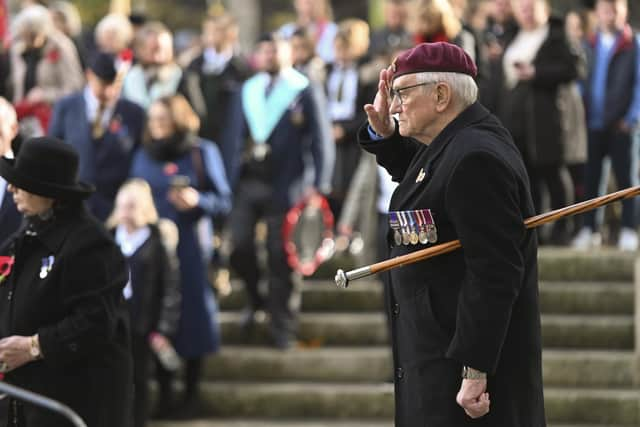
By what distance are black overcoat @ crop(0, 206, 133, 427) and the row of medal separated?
5.09 ft

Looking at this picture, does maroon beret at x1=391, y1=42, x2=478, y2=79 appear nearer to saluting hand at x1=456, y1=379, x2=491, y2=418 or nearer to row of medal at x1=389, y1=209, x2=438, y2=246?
row of medal at x1=389, y1=209, x2=438, y2=246

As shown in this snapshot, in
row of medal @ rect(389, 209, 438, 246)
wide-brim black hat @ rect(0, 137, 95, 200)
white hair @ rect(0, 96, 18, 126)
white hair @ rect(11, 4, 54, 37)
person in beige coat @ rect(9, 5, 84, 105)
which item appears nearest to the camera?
row of medal @ rect(389, 209, 438, 246)

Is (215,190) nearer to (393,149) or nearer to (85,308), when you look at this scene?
(85,308)

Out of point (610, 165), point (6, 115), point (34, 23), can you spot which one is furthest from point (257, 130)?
point (6, 115)

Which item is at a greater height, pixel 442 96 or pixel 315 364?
pixel 442 96

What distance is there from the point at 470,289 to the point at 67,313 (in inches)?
81.2

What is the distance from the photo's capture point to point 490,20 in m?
14.5

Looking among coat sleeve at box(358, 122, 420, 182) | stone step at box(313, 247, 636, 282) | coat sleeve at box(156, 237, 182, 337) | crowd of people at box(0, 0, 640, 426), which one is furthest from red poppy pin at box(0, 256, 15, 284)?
stone step at box(313, 247, 636, 282)

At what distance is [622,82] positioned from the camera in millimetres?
12992

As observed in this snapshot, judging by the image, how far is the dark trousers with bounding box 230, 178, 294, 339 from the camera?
1183cm

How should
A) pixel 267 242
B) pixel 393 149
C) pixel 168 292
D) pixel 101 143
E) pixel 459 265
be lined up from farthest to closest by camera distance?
1. pixel 267 242
2. pixel 101 143
3. pixel 168 292
4. pixel 393 149
5. pixel 459 265

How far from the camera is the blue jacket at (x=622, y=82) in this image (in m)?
13.0

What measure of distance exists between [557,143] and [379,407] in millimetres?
2620

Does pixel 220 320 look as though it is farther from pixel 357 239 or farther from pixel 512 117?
pixel 512 117
